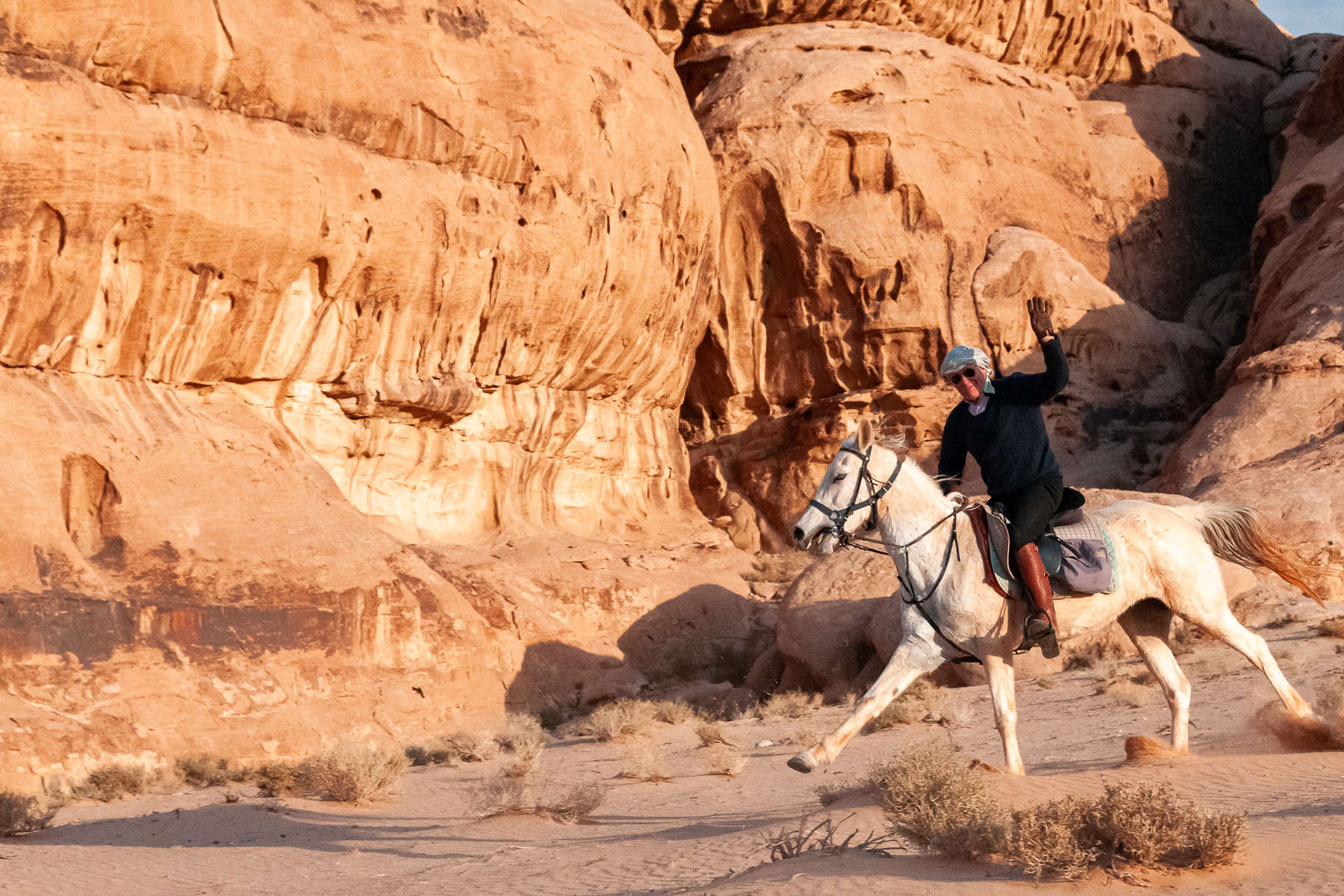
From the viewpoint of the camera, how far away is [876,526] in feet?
26.4

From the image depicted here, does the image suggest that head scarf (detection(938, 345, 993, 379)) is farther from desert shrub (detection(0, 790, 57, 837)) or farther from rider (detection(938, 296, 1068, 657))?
desert shrub (detection(0, 790, 57, 837))

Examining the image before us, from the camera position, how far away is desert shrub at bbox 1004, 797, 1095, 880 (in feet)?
16.2

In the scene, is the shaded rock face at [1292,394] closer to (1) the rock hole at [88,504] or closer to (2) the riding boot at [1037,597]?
(2) the riding boot at [1037,597]

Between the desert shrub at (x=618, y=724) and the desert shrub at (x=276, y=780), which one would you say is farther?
the desert shrub at (x=618, y=724)

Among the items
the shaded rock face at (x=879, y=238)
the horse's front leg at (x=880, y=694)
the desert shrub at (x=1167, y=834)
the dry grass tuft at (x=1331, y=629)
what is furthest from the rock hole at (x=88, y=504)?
the shaded rock face at (x=879, y=238)

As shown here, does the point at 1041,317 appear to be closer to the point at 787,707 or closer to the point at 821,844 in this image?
the point at 821,844

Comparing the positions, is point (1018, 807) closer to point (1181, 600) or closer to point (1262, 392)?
point (1181, 600)

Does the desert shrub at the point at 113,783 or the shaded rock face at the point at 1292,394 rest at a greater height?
the shaded rock face at the point at 1292,394

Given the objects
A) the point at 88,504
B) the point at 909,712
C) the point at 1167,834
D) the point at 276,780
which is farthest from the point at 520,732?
the point at 1167,834

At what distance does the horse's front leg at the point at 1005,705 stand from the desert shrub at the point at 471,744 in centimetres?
710

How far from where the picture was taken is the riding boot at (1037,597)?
777cm

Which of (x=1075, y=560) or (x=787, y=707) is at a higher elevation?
(x=1075, y=560)

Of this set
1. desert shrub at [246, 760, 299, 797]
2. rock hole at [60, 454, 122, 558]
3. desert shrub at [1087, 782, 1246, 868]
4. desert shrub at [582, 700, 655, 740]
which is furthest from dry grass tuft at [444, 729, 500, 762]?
desert shrub at [1087, 782, 1246, 868]

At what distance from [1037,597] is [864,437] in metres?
1.45
